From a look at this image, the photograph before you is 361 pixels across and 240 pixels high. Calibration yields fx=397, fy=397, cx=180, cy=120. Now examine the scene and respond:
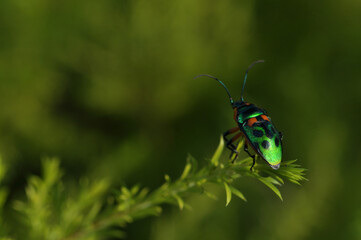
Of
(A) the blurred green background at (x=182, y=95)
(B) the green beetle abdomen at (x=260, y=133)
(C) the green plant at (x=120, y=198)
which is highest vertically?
(A) the blurred green background at (x=182, y=95)

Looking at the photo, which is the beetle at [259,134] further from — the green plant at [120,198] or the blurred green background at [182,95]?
the blurred green background at [182,95]

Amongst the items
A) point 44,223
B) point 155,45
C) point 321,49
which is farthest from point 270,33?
point 44,223

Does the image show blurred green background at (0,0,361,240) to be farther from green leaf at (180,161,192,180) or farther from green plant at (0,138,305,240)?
green leaf at (180,161,192,180)

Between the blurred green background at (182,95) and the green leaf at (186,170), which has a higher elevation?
the blurred green background at (182,95)

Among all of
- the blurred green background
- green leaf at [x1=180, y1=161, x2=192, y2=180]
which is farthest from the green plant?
the blurred green background

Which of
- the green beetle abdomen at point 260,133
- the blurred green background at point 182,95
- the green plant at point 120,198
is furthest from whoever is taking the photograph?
the blurred green background at point 182,95

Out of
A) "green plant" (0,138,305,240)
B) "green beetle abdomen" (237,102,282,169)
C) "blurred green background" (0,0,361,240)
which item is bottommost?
"green plant" (0,138,305,240)

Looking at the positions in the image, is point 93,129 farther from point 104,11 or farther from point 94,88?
point 104,11

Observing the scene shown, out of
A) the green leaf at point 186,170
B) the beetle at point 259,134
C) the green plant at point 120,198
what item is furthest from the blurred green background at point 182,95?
the green leaf at point 186,170

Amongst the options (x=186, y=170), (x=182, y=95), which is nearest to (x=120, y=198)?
(x=186, y=170)

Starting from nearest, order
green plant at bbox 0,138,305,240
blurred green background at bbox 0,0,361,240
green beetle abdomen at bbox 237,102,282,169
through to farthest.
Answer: green plant at bbox 0,138,305,240 < green beetle abdomen at bbox 237,102,282,169 < blurred green background at bbox 0,0,361,240

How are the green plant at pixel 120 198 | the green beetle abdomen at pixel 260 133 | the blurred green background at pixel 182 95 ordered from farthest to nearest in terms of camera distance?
the blurred green background at pixel 182 95 < the green beetle abdomen at pixel 260 133 < the green plant at pixel 120 198
